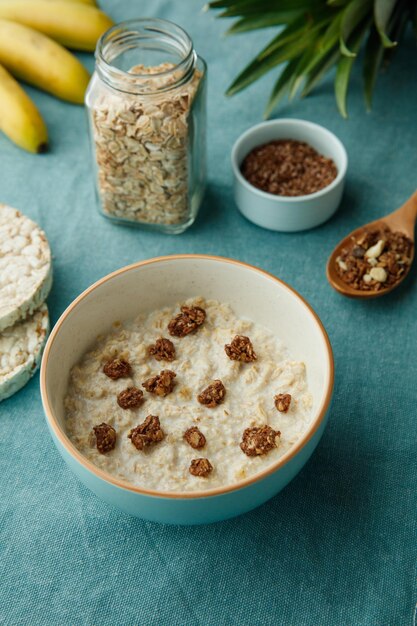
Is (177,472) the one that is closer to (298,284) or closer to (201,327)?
→ (201,327)

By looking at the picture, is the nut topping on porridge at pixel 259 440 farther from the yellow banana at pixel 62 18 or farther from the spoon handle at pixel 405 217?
the yellow banana at pixel 62 18

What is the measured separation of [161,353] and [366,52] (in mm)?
893

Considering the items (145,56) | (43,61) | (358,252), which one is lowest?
(358,252)

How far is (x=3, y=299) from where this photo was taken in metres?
1.27

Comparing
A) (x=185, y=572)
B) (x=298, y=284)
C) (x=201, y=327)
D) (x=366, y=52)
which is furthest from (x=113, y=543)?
(x=366, y=52)

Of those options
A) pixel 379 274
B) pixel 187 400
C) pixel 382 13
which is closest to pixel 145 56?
pixel 382 13

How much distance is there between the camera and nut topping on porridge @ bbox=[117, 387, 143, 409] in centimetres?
113

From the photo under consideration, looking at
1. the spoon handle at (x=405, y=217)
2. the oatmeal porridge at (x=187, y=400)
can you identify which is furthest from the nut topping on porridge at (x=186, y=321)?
the spoon handle at (x=405, y=217)

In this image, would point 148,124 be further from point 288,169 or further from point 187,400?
point 187,400

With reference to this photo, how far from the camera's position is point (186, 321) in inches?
48.4

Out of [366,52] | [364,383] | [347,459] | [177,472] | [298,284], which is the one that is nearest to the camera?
[177,472]

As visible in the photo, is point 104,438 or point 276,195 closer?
point 104,438

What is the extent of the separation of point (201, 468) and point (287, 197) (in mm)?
611

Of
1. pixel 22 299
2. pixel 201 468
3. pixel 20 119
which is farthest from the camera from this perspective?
pixel 20 119
